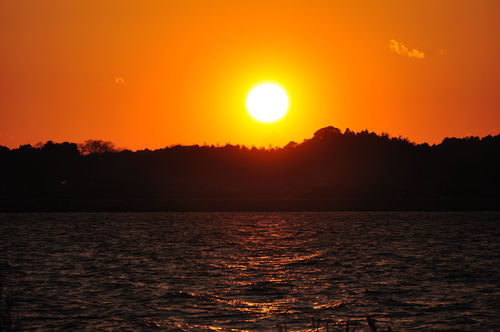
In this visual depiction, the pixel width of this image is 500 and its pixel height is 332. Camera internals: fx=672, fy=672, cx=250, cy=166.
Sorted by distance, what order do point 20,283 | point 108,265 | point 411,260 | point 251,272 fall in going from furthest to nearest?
point 411,260 < point 108,265 < point 251,272 < point 20,283

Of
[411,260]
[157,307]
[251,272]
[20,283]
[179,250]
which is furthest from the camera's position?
[179,250]

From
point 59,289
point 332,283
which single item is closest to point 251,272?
point 332,283

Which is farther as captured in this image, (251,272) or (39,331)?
(251,272)

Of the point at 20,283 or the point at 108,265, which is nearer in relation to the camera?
the point at 20,283

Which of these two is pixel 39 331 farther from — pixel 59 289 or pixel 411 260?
pixel 411 260

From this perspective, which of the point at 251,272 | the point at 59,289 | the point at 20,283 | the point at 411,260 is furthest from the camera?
the point at 411,260

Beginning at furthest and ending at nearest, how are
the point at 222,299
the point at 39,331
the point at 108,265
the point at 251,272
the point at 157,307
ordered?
the point at 108,265 → the point at 251,272 → the point at 222,299 → the point at 157,307 → the point at 39,331

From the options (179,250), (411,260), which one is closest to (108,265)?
(179,250)

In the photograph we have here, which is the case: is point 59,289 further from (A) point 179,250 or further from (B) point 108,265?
(A) point 179,250

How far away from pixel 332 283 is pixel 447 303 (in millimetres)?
10207

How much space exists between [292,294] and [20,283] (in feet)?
57.3

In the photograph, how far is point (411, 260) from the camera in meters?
61.0

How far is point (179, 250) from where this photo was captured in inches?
2936

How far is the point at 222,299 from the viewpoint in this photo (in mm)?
36781
